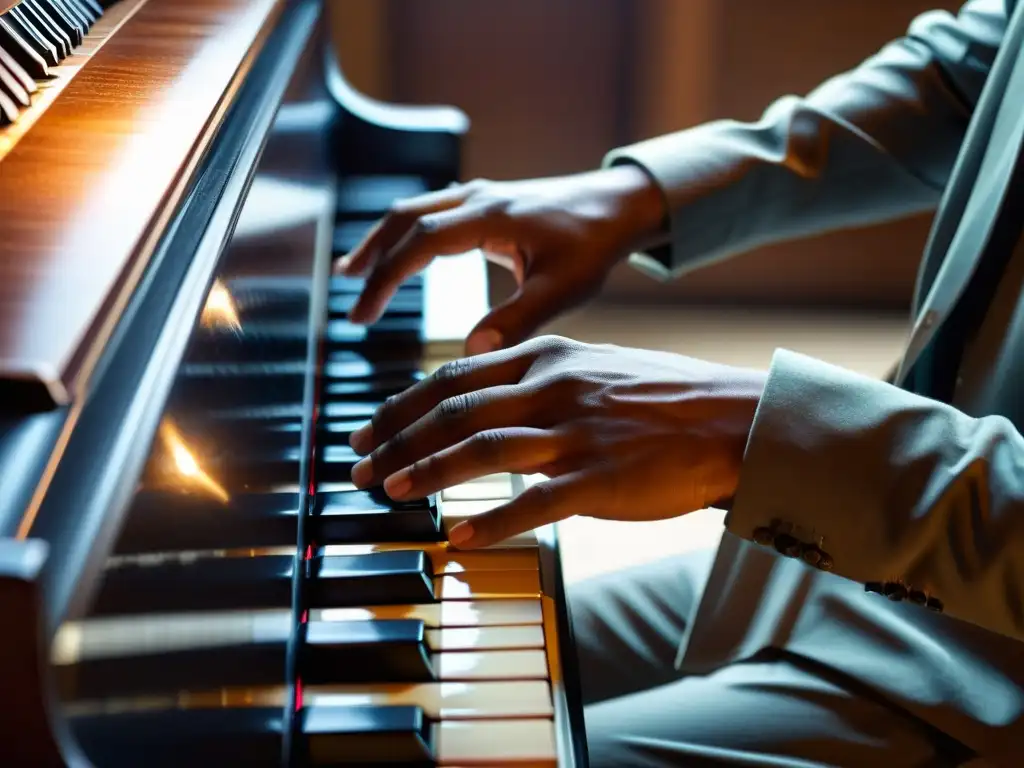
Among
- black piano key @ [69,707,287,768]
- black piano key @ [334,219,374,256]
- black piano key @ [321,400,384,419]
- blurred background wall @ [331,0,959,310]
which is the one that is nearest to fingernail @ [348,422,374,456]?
black piano key @ [321,400,384,419]

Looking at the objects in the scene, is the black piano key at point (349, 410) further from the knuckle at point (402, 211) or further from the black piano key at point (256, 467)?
the knuckle at point (402, 211)

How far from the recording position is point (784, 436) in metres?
0.69

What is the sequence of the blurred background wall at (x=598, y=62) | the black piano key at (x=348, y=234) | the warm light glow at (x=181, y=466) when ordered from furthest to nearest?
1. the blurred background wall at (x=598, y=62)
2. the black piano key at (x=348, y=234)
3. the warm light glow at (x=181, y=466)

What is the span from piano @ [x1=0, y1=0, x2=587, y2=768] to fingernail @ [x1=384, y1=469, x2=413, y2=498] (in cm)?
5

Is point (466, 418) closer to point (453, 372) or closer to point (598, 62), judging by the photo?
point (453, 372)

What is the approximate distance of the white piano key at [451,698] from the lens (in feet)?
2.11

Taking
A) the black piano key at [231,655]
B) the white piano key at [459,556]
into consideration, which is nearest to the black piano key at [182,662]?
the black piano key at [231,655]

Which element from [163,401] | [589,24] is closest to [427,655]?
[163,401]

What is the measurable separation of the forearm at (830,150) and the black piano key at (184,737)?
71 centimetres

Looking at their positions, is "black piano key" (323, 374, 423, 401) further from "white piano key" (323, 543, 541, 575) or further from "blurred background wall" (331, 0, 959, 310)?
"blurred background wall" (331, 0, 959, 310)

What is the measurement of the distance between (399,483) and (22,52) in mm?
400

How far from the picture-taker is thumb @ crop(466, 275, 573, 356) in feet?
3.12

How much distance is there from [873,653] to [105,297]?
28.2 inches

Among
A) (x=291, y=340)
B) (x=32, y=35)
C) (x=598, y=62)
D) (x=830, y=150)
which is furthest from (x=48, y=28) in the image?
(x=598, y=62)
